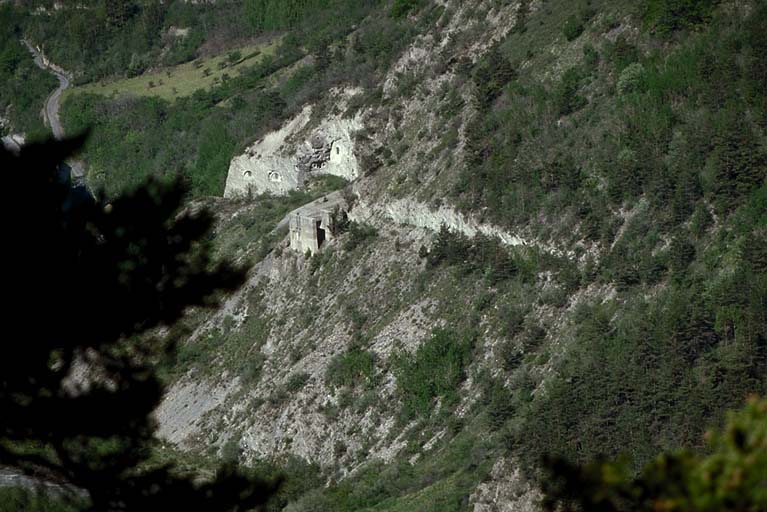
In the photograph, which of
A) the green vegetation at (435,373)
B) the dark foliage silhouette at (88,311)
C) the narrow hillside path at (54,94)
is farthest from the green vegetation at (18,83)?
the dark foliage silhouette at (88,311)

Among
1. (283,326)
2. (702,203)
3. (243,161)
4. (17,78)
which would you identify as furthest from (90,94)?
(702,203)

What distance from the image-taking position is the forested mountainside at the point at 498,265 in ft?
124

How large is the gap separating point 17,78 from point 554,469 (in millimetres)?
97701

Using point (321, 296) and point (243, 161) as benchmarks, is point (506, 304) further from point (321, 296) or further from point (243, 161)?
point (243, 161)

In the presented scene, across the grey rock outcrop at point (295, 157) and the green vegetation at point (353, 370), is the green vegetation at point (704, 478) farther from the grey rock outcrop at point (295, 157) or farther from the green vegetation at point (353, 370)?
the grey rock outcrop at point (295, 157)

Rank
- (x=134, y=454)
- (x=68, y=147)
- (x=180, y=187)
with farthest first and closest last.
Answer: (x=134, y=454), (x=180, y=187), (x=68, y=147)

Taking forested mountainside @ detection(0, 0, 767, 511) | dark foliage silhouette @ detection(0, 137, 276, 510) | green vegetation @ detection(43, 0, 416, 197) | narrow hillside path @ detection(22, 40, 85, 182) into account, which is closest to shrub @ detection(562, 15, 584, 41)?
forested mountainside @ detection(0, 0, 767, 511)

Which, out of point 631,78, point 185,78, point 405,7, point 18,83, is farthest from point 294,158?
point 18,83

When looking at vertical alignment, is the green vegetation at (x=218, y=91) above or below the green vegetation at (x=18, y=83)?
below

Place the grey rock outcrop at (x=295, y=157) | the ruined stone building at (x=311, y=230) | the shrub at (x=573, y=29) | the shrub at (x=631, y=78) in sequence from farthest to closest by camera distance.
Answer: the grey rock outcrop at (x=295, y=157)
the ruined stone building at (x=311, y=230)
the shrub at (x=573, y=29)
the shrub at (x=631, y=78)

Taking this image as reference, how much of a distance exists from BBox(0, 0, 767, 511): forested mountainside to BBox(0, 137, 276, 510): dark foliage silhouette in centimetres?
1920

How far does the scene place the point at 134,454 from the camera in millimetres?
18891

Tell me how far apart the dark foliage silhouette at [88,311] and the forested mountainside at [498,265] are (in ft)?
63.0

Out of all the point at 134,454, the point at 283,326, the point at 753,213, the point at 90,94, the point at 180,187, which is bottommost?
the point at 753,213
